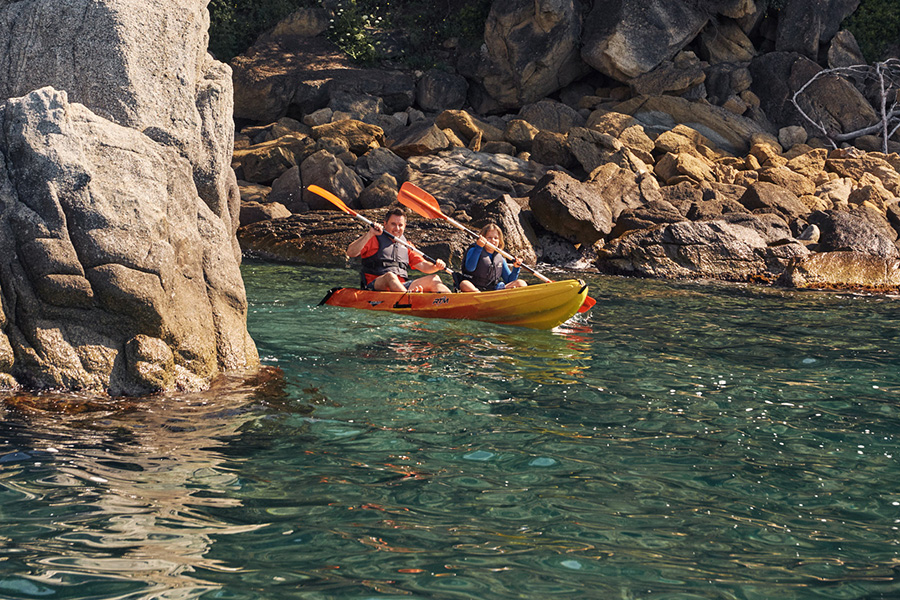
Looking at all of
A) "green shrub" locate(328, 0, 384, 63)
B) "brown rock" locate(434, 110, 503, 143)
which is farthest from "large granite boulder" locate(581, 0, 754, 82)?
"green shrub" locate(328, 0, 384, 63)

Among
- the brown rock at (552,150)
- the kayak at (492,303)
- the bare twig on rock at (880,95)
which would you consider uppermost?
the bare twig on rock at (880,95)

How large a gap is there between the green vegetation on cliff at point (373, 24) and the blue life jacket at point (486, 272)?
15421mm

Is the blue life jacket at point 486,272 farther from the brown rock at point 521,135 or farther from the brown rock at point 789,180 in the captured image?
the brown rock at point 521,135

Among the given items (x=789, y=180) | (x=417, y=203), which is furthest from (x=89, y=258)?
(x=789, y=180)

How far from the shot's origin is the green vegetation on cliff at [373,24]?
23.6 m

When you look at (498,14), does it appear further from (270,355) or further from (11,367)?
(11,367)

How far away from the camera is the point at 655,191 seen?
16.3m

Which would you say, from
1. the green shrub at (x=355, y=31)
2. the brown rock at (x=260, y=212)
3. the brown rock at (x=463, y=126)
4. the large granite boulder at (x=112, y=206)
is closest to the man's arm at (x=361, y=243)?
the large granite boulder at (x=112, y=206)

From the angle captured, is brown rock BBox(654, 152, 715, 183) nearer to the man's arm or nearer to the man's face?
the man's face

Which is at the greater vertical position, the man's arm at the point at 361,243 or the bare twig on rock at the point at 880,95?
the bare twig on rock at the point at 880,95

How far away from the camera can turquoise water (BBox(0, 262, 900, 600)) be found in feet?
9.04

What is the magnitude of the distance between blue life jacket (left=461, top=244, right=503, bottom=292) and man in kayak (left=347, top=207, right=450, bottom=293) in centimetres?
36

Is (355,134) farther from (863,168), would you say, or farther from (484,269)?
(863,168)

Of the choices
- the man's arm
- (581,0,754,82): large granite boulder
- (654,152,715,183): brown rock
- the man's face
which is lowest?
the man's arm
